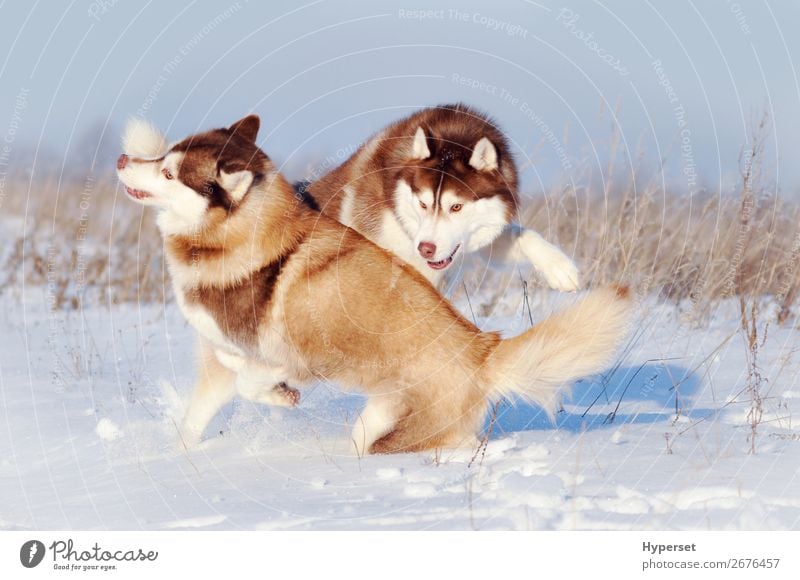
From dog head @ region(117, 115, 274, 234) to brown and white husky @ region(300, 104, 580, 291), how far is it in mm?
1331

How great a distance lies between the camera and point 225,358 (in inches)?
223

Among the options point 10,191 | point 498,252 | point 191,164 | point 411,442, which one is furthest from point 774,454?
point 10,191

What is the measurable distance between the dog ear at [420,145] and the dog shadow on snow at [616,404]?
1.84 m

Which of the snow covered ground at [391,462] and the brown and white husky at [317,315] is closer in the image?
the snow covered ground at [391,462]

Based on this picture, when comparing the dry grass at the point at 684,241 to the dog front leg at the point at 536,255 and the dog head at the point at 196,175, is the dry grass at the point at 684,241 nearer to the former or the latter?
the dog front leg at the point at 536,255

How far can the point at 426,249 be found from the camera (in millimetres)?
6285

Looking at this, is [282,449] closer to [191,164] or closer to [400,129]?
[191,164]

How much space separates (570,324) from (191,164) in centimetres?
231

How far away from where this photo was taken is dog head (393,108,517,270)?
6.66m

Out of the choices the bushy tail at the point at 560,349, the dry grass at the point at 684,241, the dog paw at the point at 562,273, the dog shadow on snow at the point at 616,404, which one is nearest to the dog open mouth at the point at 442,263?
the dog paw at the point at 562,273

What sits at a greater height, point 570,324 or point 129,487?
point 570,324

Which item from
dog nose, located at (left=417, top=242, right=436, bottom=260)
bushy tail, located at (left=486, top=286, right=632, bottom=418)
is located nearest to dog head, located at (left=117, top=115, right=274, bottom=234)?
dog nose, located at (left=417, top=242, right=436, bottom=260)

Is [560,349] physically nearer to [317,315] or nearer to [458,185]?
[317,315]

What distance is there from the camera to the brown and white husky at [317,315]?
530 cm
